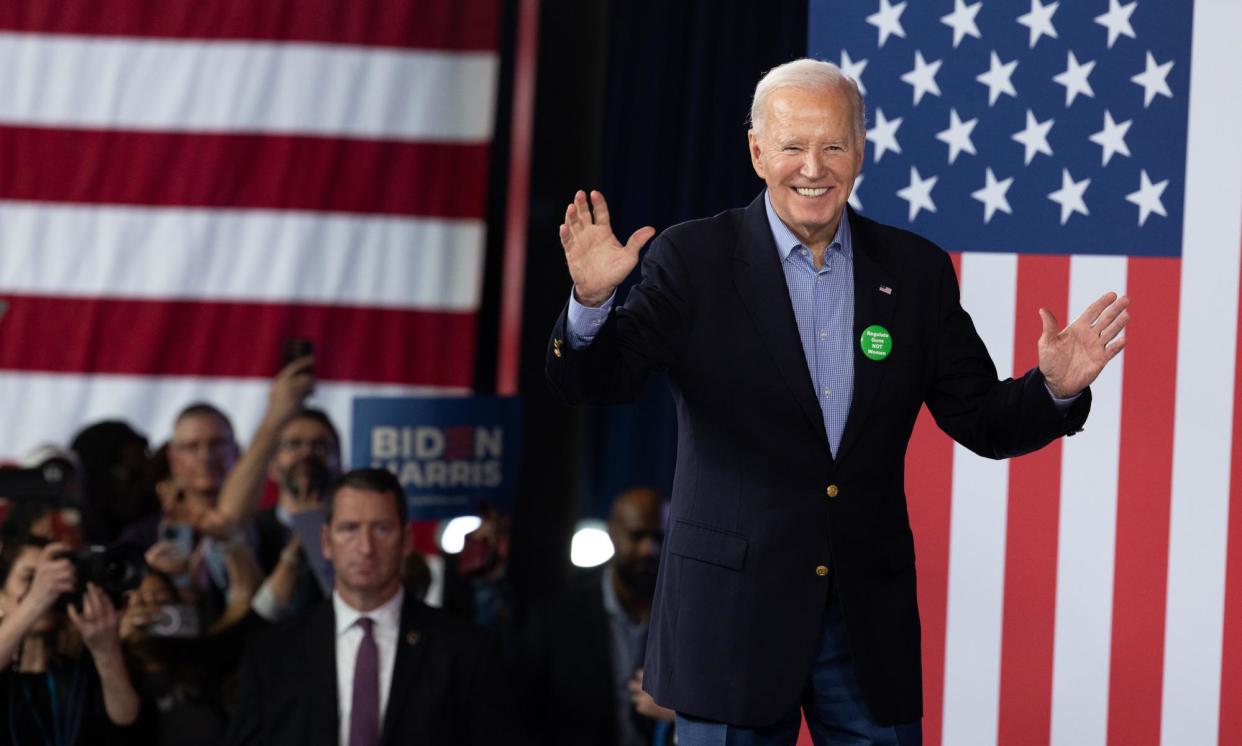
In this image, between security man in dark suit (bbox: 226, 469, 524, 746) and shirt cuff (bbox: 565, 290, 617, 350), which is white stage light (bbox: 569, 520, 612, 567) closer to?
security man in dark suit (bbox: 226, 469, 524, 746)

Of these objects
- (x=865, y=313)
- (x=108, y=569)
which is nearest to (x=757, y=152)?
(x=865, y=313)

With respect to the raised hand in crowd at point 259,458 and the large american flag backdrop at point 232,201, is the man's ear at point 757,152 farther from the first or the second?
the large american flag backdrop at point 232,201

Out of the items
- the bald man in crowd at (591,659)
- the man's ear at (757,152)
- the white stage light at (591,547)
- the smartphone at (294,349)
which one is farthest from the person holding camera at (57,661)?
the man's ear at (757,152)

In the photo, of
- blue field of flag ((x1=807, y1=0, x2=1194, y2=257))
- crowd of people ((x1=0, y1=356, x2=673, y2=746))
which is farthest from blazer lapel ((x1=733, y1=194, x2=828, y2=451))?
crowd of people ((x1=0, y1=356, x2=673, y2=746))

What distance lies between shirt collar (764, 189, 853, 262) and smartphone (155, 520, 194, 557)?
2.94m

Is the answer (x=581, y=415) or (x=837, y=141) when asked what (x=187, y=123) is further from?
(x=837, y=141)

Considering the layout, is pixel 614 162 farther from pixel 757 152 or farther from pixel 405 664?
pixel 757 152

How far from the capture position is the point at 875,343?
1.70 meters

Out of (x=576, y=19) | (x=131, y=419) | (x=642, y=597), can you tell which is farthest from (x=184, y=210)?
(x=642, y=597)

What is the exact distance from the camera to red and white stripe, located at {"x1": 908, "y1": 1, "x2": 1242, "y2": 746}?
2518mm

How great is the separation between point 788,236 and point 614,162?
2.85 m

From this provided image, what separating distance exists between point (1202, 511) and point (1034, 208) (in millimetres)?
571

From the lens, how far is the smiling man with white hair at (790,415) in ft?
5.44

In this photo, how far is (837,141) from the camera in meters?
1.66
